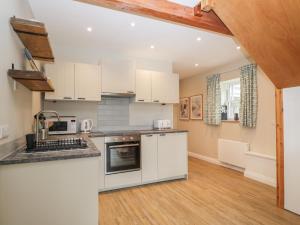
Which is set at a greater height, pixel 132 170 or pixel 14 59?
pixel 14 59

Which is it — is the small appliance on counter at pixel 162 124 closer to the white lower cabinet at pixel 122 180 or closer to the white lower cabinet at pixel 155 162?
the white lower cabinet at pixel 155 162

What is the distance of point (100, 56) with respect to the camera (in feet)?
12.2

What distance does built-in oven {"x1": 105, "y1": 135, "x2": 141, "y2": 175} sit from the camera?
3076 millimetres

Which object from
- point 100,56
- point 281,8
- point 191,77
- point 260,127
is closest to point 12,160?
point 281,8

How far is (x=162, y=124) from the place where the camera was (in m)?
3.95

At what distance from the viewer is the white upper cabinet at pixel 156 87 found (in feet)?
12.2

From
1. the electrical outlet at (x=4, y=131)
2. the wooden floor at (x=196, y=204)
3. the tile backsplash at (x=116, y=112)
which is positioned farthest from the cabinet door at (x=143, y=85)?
the electrical outlet at (x=4, y=131)

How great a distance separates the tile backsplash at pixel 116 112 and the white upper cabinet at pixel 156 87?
0.34 meters

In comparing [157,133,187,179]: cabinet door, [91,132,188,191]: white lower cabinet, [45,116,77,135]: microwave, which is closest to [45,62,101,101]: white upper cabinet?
[45,116,77,135]: microwave

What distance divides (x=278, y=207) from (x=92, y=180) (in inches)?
100.0

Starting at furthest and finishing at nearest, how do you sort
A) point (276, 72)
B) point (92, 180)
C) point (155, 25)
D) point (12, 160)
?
point (155, 25) < point (276, 72) < point (92, 180) < point (12, 160)

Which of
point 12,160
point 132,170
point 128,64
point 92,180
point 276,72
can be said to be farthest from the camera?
point 128,64

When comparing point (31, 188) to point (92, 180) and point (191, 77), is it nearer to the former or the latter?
point (92, 180)

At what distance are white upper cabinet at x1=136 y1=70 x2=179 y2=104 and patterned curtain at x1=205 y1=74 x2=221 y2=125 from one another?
50.2 inches
